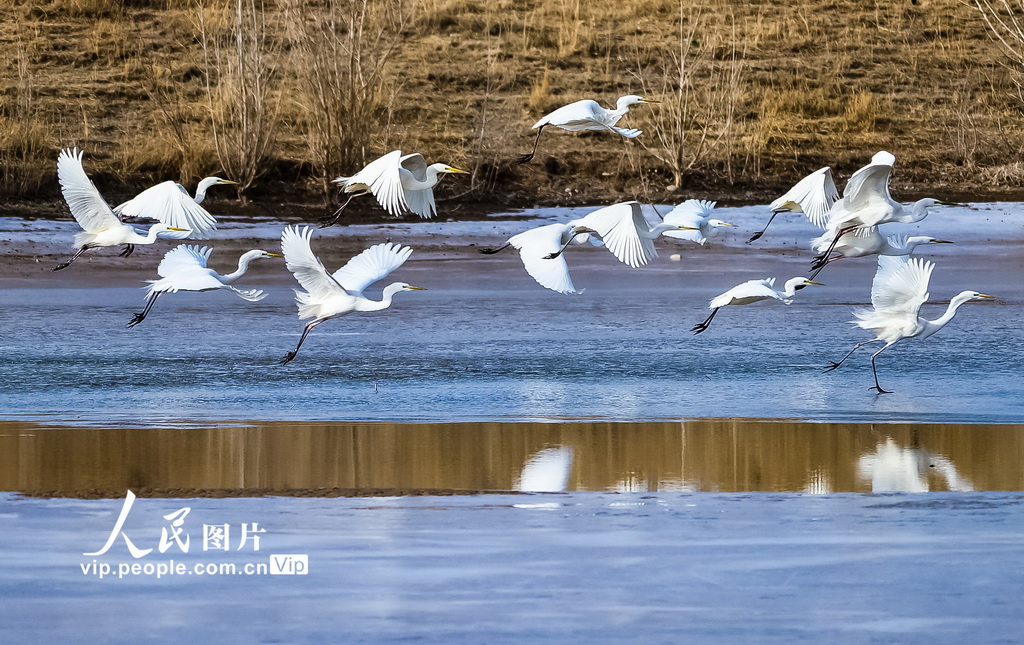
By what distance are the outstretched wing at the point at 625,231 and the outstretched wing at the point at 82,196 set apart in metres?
3.04

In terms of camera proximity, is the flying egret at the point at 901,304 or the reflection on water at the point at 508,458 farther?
the flying egret at the point at 901,304

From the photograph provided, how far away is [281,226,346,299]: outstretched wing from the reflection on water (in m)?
0.93

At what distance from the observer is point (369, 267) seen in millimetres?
8914

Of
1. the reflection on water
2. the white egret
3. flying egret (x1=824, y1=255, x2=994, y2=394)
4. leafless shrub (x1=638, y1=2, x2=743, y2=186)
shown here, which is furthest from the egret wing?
leafless shrub (x1=638, y1=2, x2=743, y2=186)

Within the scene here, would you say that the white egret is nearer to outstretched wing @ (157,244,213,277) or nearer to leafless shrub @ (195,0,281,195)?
outstretched wing @ (157,244,213,277)

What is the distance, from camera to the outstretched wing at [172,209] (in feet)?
30.0

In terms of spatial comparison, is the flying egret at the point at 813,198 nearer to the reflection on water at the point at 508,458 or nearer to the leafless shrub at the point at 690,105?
the reflection on water at the point at 508,458

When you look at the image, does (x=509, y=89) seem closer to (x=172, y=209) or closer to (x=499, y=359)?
(x=499, y=359)

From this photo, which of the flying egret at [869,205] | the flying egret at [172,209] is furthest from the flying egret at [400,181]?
the flying egret at [869,205]

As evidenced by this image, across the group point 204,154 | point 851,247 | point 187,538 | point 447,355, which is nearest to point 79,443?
point 187,538

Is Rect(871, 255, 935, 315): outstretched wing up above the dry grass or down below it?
below

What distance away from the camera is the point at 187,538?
546cm

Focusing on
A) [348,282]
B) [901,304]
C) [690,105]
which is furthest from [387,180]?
[690,105]

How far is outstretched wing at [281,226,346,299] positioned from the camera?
800 centimetres
